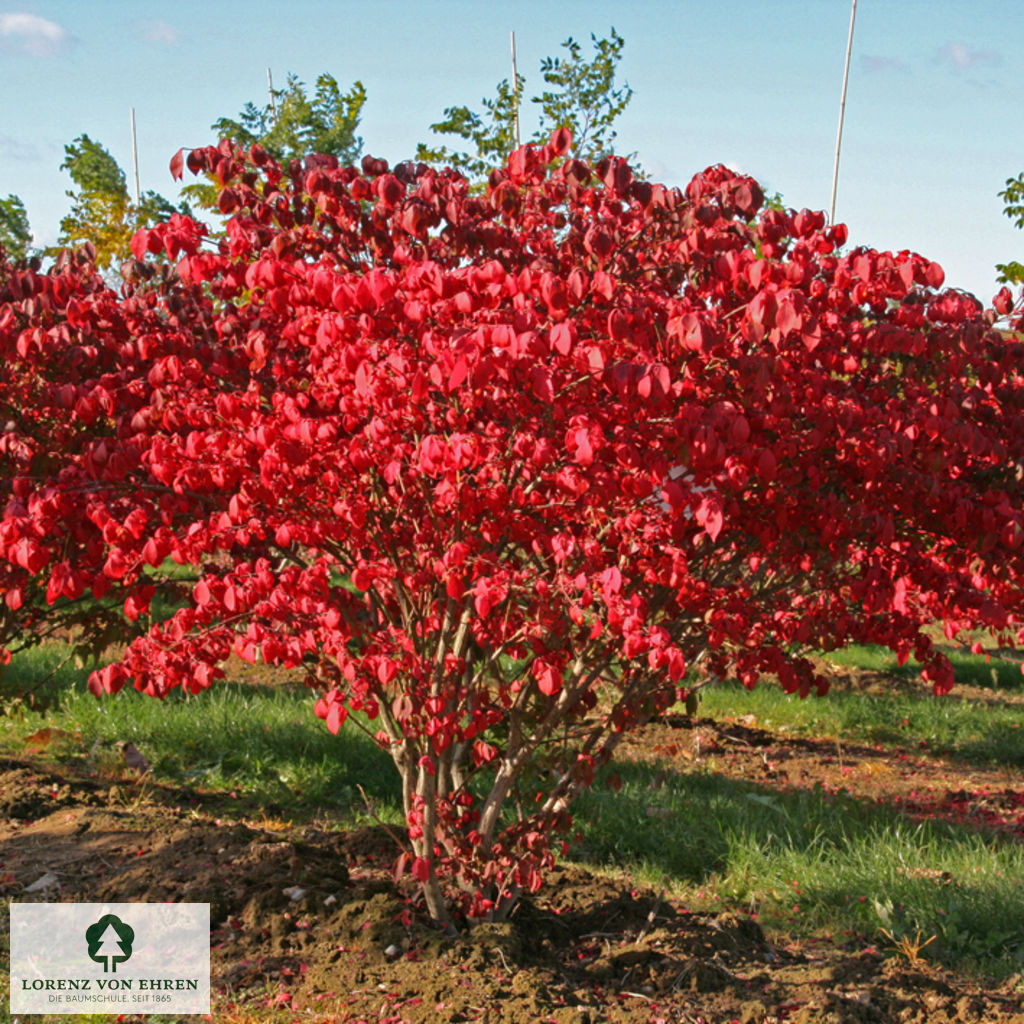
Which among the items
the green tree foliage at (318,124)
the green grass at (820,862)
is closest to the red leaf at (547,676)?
the green grass at (820,862)

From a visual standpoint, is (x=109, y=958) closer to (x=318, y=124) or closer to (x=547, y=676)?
(x=547, y=676)

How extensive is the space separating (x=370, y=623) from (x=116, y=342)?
1.48m

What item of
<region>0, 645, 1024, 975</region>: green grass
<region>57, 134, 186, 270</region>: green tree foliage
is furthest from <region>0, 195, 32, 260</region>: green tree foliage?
<region>0, 645, 1024, 975</region>: green grass

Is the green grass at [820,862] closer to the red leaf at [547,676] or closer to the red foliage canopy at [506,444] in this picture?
the red foliage canopy at [506,444]

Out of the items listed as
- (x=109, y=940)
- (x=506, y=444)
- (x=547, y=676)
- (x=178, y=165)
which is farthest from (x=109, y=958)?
(x=178, y=165)

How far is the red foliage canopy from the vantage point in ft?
9.66

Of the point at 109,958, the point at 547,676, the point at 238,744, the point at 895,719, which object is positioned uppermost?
the point at 547,676

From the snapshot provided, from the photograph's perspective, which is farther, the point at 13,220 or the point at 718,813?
the point at 13,220

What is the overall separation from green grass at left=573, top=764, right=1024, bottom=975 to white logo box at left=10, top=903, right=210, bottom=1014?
6.45 feet

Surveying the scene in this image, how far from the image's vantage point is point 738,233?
3.03 metres

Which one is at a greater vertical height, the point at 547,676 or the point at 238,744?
the point at 547,676

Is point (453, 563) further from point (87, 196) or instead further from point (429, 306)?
point (87, 196)

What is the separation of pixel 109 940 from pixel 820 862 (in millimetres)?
2946

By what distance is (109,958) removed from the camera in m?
3.53
